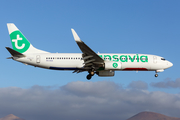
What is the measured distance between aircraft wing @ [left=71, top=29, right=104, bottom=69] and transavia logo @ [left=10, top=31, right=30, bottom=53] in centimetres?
1418

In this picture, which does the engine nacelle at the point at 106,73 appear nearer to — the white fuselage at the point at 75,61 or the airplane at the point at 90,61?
the airplane at the point at 90,61

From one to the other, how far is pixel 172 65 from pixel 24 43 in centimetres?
3273

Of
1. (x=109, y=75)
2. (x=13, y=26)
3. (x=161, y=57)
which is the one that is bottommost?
(x=109, y=75)

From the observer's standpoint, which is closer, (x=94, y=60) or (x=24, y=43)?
(x=94, y=60)

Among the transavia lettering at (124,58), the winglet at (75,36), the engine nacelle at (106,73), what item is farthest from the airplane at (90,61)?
the winglet at (75,36)

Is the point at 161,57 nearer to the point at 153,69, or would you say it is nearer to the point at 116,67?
the point at 153,69

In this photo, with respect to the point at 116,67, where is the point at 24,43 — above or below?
above

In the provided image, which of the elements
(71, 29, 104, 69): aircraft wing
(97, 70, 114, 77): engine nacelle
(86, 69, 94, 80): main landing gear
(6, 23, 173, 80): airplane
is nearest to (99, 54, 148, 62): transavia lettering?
(6, 23, 173, 80): airplane

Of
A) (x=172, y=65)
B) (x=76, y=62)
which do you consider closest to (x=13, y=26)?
Answer: (x=76, y=62)

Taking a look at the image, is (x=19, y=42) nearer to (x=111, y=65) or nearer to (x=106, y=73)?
(x=106, y=73)

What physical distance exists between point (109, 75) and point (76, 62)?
8584 millimetres

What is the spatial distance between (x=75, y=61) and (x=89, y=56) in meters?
4.25

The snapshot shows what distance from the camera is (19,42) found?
55.9m

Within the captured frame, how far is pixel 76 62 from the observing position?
52.7 m
